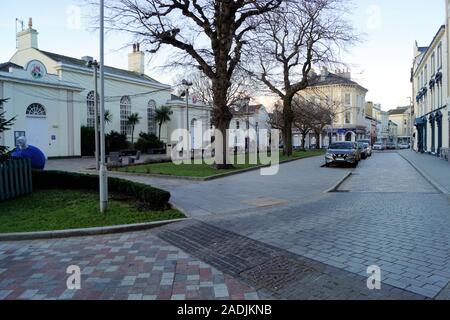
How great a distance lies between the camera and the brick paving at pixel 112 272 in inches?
158

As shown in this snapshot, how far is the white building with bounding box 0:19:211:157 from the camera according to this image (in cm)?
2942

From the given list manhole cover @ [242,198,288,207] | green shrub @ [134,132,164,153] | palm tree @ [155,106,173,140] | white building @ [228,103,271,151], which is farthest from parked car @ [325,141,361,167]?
white building @ [228,103,271,151]

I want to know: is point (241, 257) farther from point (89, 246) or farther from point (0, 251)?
point (0, 251)

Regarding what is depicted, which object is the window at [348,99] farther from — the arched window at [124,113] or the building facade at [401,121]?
the building facade at [401,121]

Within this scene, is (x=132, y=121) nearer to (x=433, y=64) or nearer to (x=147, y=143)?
(x=147, y=143)

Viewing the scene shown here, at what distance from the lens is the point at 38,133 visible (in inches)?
1217

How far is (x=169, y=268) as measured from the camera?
4801 mm

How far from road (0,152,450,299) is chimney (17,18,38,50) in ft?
118

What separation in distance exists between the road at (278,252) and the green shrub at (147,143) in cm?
3355

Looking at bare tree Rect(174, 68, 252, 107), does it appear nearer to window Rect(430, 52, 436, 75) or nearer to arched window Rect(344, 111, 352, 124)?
window Rect(430, 52, 436, 75)

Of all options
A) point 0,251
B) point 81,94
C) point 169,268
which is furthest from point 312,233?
point 81,94

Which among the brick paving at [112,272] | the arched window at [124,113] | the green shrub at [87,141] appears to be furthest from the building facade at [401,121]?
the brick paving at [112,272]
